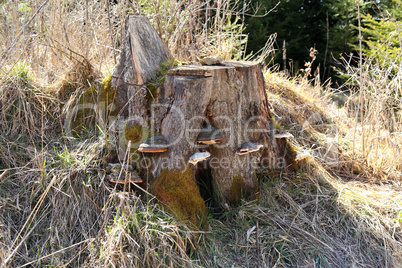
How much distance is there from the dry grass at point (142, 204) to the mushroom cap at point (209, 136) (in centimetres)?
57

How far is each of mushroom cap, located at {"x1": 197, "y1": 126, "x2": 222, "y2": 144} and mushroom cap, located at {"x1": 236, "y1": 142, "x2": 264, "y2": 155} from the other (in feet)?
0.73

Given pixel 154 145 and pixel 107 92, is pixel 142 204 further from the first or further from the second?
pixel 107 92

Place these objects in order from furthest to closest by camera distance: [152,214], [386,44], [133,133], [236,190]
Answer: [386,44] → [236,190] → [133,133] → [152,214]

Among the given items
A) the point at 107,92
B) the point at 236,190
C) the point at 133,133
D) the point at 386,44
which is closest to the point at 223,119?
the point at 236,190

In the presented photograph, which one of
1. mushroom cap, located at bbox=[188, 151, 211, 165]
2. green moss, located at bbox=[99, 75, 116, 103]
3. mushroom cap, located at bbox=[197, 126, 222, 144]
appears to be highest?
green moss, located at bbox=[99, 75, 116, 103]

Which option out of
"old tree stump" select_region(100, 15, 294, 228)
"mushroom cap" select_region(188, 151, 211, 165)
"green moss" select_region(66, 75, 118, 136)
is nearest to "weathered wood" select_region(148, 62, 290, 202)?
"old tree stump" select_region(100, 15, 294, 228)

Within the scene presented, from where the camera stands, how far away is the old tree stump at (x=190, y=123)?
2461 mm

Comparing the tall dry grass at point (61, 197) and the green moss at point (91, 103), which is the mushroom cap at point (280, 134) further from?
the green moss at point (91, 103)

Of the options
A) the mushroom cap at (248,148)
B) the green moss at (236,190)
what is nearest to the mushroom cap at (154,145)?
the mushroom cap at (248,148)

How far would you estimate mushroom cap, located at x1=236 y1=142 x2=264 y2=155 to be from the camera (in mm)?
2627

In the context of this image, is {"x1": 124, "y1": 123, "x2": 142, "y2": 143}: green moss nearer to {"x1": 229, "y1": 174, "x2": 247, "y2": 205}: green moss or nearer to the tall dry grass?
the tall dry grass

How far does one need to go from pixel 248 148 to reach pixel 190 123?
0.50 meters

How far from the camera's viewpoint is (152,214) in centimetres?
222

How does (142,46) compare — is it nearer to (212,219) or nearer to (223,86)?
(223,86)
